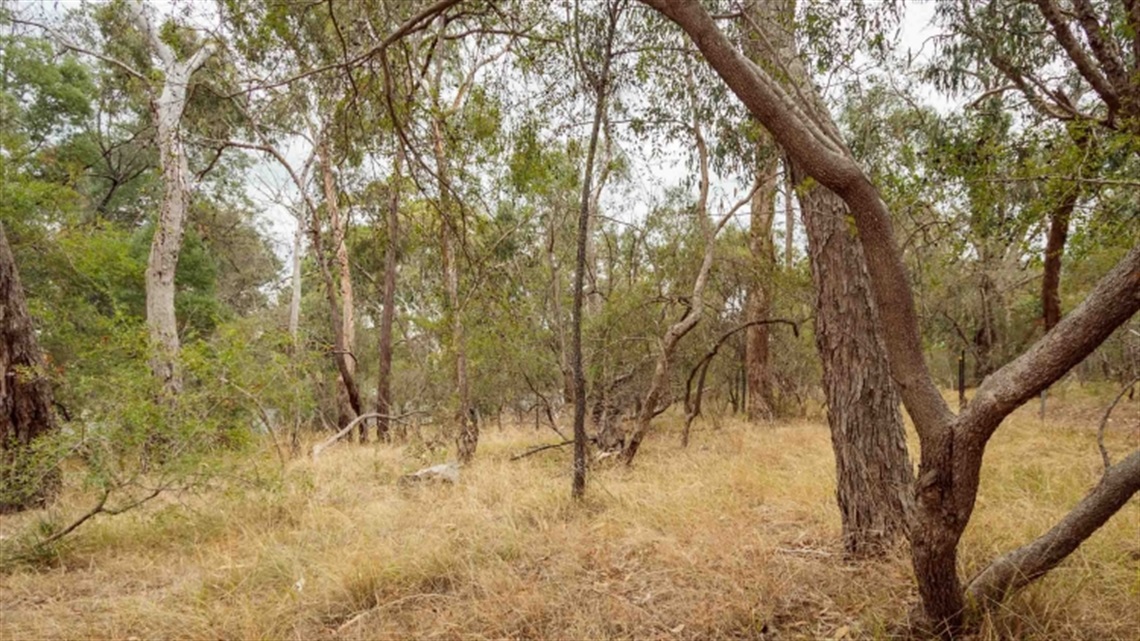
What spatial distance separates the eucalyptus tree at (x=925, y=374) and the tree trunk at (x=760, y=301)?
6.50 m

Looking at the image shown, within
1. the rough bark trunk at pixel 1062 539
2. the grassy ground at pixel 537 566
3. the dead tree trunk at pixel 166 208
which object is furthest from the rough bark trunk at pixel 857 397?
the dead tree trunk at pixel 166 208

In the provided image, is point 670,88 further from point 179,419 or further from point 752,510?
point 179,419

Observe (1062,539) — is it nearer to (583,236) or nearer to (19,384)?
(583,236)

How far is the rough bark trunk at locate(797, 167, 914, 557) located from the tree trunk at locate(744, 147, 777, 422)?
5.25 meters

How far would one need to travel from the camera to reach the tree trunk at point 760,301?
9.27 m

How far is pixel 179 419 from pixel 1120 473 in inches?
207

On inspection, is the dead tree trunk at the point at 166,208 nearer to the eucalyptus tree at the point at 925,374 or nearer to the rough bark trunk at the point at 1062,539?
the eucalyptus tree at the point at 925,374

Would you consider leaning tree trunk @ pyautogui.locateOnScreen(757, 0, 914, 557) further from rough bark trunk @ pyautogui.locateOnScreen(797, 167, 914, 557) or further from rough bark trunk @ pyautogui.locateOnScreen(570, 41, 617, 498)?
rough bark trunk @ pyautogui.locateOnScreen(570, 41, 617, 498)

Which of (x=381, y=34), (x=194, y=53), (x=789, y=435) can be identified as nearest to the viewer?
(x=381, y=34)

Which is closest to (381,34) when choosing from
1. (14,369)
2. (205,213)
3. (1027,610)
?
(1027,610)

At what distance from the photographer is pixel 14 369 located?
15.6ft

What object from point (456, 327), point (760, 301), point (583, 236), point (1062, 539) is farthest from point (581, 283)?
point (760, 301)

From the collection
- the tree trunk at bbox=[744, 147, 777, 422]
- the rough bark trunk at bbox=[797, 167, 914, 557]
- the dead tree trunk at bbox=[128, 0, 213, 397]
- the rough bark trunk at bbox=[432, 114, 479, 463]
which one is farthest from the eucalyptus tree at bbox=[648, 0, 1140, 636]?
the dead tree trunk at bbox=[128, 0, 213, 397]

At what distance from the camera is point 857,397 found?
9.96 ft
